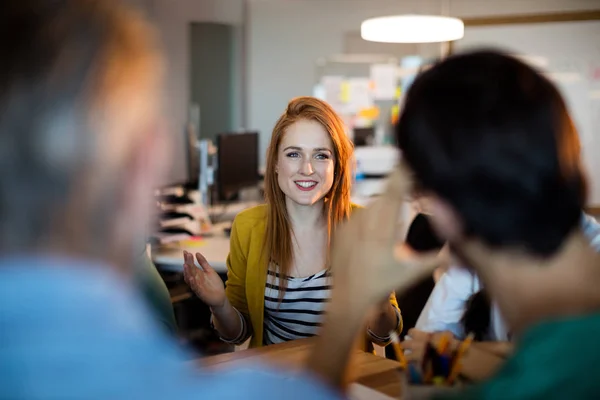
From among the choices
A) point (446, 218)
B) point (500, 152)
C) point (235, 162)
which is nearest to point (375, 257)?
point (446, 218)

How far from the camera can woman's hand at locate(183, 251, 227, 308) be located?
6.95ft

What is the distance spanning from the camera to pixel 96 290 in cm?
63

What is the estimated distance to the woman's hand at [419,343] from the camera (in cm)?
137

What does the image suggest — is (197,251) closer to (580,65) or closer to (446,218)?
(446,218)

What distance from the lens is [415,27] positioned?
3844mm

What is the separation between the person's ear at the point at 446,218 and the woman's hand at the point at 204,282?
1.25 metres

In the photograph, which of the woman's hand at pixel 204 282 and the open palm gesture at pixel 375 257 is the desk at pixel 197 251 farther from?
the open palm gesture at pixel 375 257

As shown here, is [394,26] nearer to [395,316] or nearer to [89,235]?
[395,316]

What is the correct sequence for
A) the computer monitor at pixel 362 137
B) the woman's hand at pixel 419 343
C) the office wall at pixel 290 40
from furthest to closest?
the office wall at pixel 290 40
the computer monitor at pixel 362 137
the woman's hand at pixel 419 343

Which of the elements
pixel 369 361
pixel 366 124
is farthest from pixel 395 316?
pixel 366 124

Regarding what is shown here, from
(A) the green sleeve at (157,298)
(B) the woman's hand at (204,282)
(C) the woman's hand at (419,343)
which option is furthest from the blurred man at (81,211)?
(B) the woman's hand at (204,282)

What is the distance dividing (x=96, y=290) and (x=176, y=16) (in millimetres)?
6740

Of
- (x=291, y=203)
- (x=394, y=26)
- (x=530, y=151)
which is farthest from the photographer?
(x=394, y=26)

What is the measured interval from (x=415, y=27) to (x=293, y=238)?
186 cm
